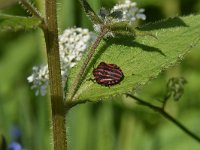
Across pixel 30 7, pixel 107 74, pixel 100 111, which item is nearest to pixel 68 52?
pixel 107 74

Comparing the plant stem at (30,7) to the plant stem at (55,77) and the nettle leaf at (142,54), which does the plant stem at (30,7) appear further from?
the nettle leaf at (142,54)

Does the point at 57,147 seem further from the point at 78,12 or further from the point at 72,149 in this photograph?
the point at 78,12

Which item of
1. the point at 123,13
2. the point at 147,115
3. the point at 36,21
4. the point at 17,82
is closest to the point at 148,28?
the point at 123,13

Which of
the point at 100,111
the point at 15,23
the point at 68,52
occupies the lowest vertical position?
the point at 100,111

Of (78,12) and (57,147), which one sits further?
(78,12)

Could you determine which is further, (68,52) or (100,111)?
(100,111)

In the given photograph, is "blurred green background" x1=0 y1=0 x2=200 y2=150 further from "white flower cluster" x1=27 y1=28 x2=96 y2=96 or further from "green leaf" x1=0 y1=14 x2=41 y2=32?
"green leaf" x1=0 y1=14 x2=41 y2=32

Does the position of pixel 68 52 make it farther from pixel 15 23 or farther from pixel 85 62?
pixel 15 23
